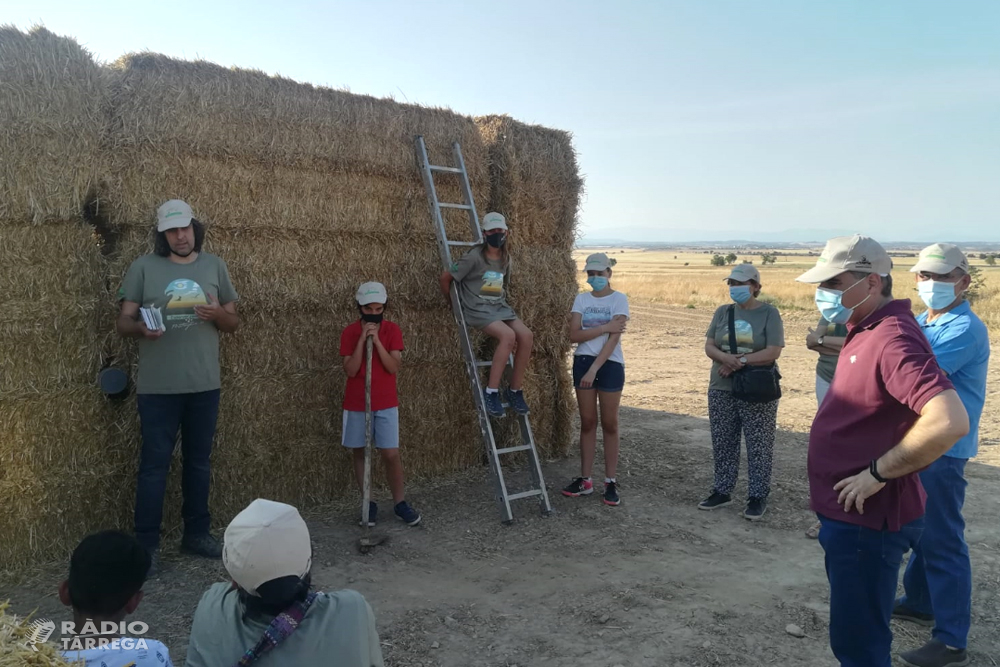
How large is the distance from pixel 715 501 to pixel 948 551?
236 centimetres

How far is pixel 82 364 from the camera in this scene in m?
4.55

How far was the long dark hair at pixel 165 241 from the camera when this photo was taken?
454 cm

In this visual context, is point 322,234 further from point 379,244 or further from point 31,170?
point 31,170

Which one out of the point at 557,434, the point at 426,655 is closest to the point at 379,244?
the point at 557,434

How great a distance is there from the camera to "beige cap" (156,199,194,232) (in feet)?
14.5

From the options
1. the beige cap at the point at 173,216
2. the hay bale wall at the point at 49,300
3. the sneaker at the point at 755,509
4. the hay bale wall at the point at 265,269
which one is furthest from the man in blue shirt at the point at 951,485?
the hay bale wall at the point at 49,300

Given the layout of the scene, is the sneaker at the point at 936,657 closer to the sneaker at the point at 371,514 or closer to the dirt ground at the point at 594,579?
the dirt ground at the point at 594,579

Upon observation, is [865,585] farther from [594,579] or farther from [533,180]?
[533,180]

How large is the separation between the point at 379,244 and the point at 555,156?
7.22 ft

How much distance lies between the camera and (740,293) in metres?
5.61

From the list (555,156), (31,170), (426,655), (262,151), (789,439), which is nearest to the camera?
(426,655)

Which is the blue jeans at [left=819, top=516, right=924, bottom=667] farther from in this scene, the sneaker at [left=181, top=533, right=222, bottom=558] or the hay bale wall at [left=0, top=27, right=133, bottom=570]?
the hay bale wall at [left=0, top=27, right=133, bottom=570]

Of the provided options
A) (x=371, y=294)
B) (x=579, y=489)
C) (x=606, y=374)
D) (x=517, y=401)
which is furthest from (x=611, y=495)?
(x=371, y=294)

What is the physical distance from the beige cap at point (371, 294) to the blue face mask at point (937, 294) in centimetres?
327
